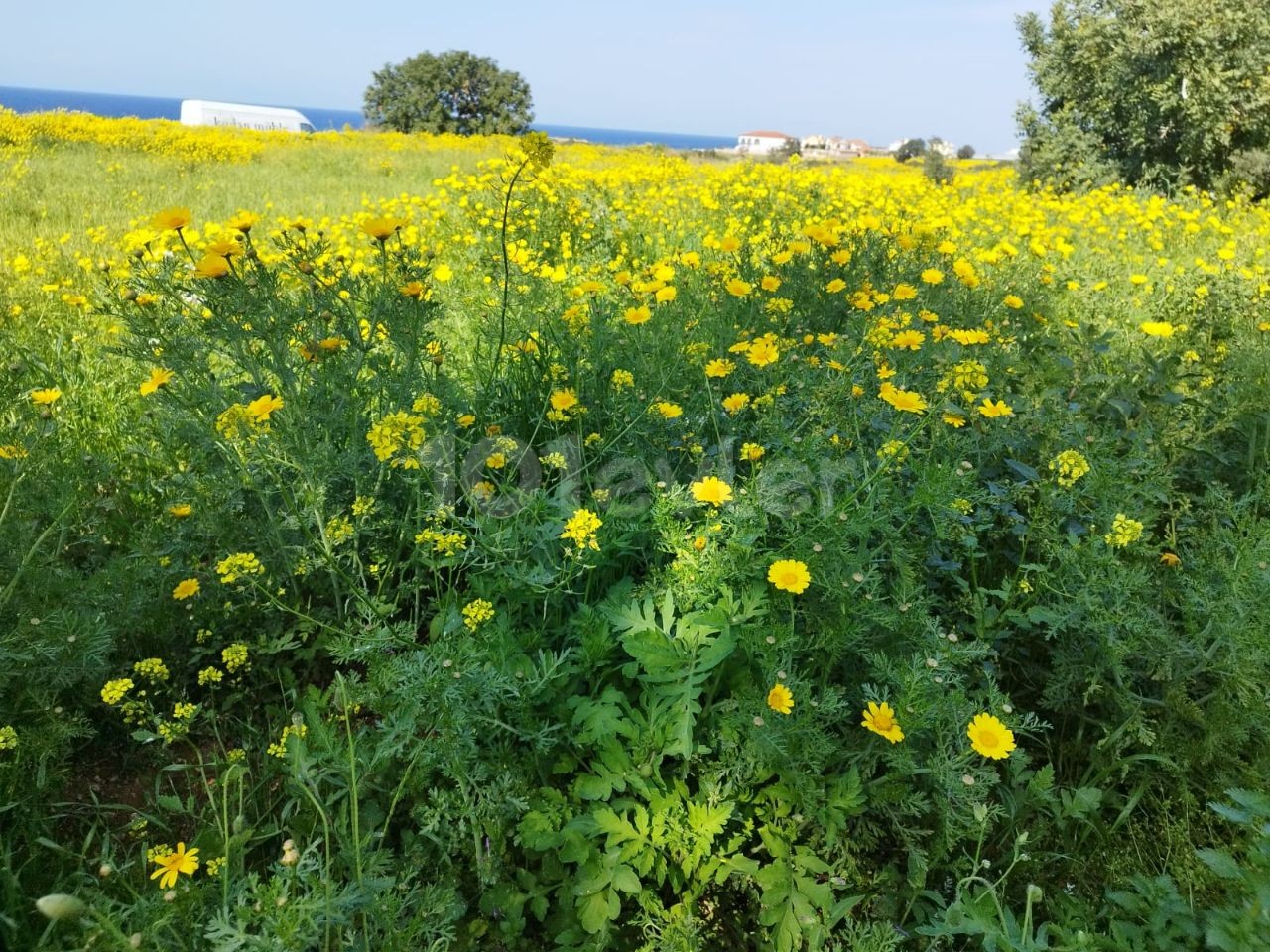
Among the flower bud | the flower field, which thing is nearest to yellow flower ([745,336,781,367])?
the flower field

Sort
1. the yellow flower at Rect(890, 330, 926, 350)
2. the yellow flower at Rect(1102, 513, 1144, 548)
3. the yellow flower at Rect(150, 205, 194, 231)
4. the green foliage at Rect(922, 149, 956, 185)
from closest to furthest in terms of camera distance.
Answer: the yellow flower at Rect(1102, 513, 1144, 548)
the yellow flower at Rect(150, 205, 194, 231)
the yellow flower at Rect(890, 330, 926, 350)
the green foliage at Rect(922, 149, 956, 185)

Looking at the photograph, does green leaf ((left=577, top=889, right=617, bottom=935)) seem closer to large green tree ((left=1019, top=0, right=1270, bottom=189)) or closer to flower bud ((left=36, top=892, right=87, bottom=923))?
flower bud ((left=36, top=892, right=87, bottom=923))

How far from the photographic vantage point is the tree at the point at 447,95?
29.0m

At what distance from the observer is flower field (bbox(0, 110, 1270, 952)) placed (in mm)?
1439

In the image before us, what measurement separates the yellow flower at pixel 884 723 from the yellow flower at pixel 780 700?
0.14m

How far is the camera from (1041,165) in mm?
11102

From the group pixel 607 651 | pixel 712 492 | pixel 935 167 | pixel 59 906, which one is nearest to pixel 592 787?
pixel 607 651

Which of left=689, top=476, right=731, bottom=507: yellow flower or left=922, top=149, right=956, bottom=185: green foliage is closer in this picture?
left=689, top=476, right=731, bottom=507: yellow flower

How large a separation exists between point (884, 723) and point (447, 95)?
1293 inches

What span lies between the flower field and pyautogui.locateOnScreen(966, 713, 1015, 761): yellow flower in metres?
0.02

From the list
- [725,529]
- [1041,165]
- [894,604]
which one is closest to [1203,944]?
[894,604]

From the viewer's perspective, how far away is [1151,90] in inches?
393

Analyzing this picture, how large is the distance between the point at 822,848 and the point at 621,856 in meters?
0.41

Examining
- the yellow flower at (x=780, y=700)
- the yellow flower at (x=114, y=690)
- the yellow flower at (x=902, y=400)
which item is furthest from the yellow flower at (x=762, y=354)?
the yellow flower at (x=114, y=690)
